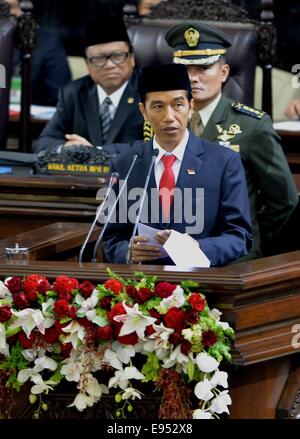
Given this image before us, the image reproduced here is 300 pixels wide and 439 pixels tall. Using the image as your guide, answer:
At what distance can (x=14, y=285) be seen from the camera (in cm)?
367

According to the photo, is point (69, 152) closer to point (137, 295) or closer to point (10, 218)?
point (10, 218)

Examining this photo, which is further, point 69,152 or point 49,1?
point 49,1

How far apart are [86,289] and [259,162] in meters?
1.10

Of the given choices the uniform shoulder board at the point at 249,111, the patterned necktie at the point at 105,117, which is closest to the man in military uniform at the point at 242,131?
the uniform shoulder board at the point at 249,111

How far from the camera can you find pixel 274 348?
3703 millimetres

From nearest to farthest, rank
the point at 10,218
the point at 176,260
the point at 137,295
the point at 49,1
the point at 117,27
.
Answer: the point at 137,295
the point at 176,260
the point at 10,218
the point at 117,27
the point at 49,1

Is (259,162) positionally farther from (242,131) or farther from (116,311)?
(116,311)

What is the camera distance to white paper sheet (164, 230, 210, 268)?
385cm

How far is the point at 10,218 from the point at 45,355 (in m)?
1.46

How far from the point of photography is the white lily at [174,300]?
3.55 m

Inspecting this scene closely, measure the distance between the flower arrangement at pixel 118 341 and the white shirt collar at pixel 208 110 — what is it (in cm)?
115

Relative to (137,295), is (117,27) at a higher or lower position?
higher

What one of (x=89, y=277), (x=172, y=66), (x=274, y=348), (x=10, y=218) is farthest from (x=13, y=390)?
(x=10, y=218)

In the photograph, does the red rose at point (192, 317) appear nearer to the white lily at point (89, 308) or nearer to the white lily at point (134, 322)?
the white lily at point (134, 322)
